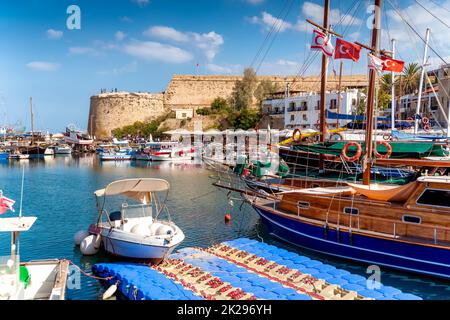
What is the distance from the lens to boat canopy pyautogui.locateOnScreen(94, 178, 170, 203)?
16.8 meters

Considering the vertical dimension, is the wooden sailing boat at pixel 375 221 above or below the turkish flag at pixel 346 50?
below

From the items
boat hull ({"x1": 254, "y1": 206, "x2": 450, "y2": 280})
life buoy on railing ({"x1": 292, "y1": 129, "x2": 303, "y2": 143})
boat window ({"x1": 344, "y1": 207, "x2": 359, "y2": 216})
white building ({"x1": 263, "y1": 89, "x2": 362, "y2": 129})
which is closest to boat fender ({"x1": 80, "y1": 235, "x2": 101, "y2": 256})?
boat hull ({"x1": 254, "y1": 206, "x2": 450, "y2": 280})

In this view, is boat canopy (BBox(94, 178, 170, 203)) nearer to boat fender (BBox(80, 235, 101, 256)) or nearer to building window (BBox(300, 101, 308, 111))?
boat fender (BBox(80, 235, 101, 256))

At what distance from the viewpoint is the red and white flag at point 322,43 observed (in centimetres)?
1966

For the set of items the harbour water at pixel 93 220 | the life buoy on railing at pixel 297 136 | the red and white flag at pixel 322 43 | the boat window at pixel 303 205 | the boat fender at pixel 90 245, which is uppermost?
the red and white flag at pixel 322 43

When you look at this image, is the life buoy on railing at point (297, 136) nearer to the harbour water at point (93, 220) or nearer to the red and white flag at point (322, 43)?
the harbour water at point (93, 220)

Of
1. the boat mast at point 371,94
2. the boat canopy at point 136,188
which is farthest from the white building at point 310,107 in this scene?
the boat canopy at point 136,188

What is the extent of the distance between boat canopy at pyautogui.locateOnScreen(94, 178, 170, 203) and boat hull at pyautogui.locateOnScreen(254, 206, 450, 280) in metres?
5.38

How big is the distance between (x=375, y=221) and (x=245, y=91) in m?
71.0

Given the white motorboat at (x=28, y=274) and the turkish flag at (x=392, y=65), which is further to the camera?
the turkish flag at (x=392, y=65)

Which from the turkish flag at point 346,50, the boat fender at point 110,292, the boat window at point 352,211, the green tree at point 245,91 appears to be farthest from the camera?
the green tree at point 245,91

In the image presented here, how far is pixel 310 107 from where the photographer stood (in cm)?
6172

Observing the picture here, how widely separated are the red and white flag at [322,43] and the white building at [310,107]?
3595 centimetres

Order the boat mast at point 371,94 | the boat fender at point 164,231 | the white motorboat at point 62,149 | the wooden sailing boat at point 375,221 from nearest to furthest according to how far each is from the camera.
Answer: the wooden sailing boat at point 375,221
the boat fender at point 164,231
the boat mast at point 371,94
the white motorboat at point 62,149
